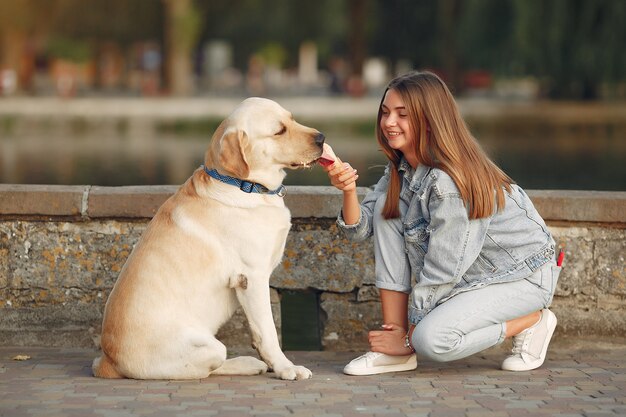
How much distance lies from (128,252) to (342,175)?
4.91 ft

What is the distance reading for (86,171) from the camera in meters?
20.0

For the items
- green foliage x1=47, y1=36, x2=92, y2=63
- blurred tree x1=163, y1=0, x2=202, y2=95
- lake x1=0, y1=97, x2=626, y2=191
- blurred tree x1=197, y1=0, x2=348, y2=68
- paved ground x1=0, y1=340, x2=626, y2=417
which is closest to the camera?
paved ground x1=0, y1=340, x2=626, y2=417

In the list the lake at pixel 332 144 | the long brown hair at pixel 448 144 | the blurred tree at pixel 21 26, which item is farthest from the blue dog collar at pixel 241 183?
the blurred tree at pixel 21 26

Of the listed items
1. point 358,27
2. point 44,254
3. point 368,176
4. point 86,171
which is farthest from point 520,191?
point 358,27

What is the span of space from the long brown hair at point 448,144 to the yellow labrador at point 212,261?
53 cm

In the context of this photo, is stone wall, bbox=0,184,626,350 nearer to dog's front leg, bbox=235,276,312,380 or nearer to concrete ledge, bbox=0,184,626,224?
concrete ledge, bbox=0,184,626,224

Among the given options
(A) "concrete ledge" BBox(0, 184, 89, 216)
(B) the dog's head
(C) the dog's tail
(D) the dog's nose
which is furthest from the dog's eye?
(A) "concrete ledge" BBox(0, 184, 89, 216)

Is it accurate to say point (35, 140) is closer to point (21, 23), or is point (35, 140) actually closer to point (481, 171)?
point (21, 23)

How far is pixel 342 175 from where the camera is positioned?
5.82 m

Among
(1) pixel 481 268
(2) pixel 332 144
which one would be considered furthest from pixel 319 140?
(2) pixel 332 144

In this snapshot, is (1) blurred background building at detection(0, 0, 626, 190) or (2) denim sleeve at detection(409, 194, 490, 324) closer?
(2) denim sleeve at detection(409, 194, 490, 324)

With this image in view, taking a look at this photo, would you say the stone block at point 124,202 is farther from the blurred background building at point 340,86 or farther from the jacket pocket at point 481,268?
the blurred background building at point 340,86

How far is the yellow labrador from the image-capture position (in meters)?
5.58

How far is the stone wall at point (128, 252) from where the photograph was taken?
6605 mm
